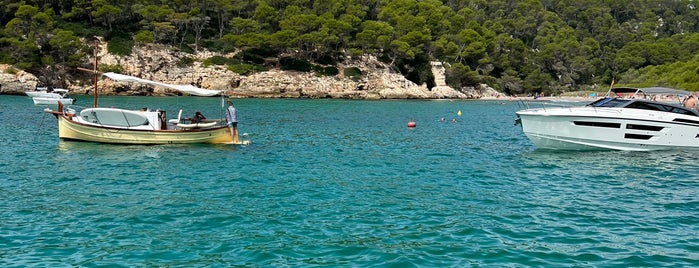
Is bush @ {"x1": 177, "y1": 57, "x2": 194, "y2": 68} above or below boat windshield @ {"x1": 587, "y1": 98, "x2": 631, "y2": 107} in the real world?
above

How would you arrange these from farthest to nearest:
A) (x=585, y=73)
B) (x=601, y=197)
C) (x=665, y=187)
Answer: (x=585, y=73)
(x=665, y=187)
(x=601, y=197)

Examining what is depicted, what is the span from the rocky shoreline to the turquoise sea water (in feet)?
190

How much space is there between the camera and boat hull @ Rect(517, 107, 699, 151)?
893 inches

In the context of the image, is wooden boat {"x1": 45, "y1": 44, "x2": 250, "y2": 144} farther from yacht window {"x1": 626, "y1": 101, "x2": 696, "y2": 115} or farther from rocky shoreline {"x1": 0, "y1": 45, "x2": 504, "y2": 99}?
rocky shoreline {"x1": 0, "y1": 45, "x2": 504, "y2": 99}

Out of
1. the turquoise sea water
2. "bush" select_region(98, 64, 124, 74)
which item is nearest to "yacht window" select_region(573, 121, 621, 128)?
the turquoise sea water

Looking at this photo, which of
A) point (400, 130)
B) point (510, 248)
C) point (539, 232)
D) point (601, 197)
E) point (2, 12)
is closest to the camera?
point (510, 248)

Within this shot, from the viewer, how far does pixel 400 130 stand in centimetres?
3606

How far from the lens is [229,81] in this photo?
83375 mm

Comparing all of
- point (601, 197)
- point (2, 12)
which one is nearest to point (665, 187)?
point (601, 197)

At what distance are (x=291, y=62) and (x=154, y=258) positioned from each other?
84.8m

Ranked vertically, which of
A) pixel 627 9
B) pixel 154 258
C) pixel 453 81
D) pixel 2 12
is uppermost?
pixel 627 9

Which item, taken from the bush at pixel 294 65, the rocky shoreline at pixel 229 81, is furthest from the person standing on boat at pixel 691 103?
the bush at pixel 294 65

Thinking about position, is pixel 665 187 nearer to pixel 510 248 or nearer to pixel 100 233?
pixel 510 248

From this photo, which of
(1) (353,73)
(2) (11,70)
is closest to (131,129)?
(2) (11,70)
